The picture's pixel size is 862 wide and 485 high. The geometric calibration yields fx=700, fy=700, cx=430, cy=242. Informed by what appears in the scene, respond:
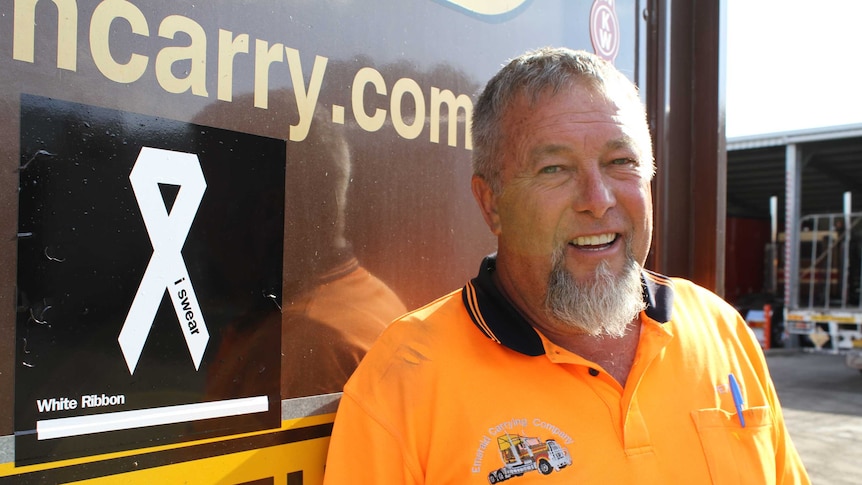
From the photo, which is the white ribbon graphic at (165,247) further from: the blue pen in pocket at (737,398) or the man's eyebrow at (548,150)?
the blue pen in pocket at (737,398)

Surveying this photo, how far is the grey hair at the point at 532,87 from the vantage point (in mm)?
1473

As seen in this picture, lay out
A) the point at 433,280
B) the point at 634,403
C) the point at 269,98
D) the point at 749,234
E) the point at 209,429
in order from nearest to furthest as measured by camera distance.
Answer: the point at 209,429 < the point at 269,98 < the point at 634,403 < the point at 433,280 < the point at 749,234

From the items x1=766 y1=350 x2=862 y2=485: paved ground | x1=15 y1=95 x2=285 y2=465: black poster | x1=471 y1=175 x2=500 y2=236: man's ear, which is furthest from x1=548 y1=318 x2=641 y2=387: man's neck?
x1=766 y1=350 x2=862 y2=485: paved ground

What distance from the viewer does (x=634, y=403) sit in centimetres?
136

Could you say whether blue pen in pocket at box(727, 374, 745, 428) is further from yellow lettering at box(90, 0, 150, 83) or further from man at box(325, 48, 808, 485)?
yellow lettering at box(90, 0, 150, 83)

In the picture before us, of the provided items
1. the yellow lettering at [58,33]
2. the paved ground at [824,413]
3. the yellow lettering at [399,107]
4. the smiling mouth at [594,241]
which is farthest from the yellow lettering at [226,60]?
the paved ground at [824,413]

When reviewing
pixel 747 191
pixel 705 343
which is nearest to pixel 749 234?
pixel 747 191

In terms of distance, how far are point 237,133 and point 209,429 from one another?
50cm

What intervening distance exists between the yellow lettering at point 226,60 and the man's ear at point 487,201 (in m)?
0.60

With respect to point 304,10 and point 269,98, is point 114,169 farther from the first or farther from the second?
point 304,10

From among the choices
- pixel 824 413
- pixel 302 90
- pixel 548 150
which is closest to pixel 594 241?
pixel 548 150

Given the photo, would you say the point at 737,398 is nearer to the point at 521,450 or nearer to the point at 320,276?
the point at 521,450

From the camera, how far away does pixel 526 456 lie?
1.27 m

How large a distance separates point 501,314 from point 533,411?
217mm
